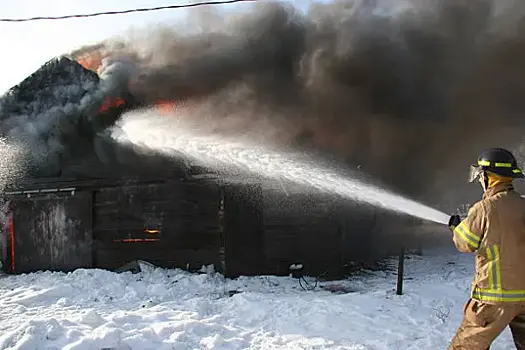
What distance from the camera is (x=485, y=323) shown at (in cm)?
339

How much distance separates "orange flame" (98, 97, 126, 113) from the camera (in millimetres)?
12016

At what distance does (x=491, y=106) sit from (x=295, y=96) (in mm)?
5248

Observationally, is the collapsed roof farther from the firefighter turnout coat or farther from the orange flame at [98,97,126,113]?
the firefighter turnout coat

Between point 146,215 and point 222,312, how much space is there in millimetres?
4129

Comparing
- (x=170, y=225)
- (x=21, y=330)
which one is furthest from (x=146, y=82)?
(x=21, y=330)

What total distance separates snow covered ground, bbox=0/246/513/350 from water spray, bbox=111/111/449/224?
5.96ft

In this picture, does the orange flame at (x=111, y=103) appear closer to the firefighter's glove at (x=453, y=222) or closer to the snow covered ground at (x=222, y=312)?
the snow covered ground at (x=222, y=312)

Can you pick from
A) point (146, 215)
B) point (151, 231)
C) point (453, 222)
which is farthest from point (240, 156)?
point (453, 222)

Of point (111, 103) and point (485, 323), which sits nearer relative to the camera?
point (485, 323)

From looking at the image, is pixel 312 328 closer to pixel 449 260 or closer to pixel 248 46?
pixel 449 260

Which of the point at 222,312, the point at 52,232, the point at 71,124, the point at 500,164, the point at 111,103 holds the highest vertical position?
the point at 111,103

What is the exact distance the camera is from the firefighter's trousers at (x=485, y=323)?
3342 mm

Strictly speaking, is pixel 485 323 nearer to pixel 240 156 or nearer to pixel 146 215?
pixel 240 156

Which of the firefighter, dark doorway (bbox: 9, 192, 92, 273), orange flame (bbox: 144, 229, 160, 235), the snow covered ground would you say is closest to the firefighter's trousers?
the firefighter
